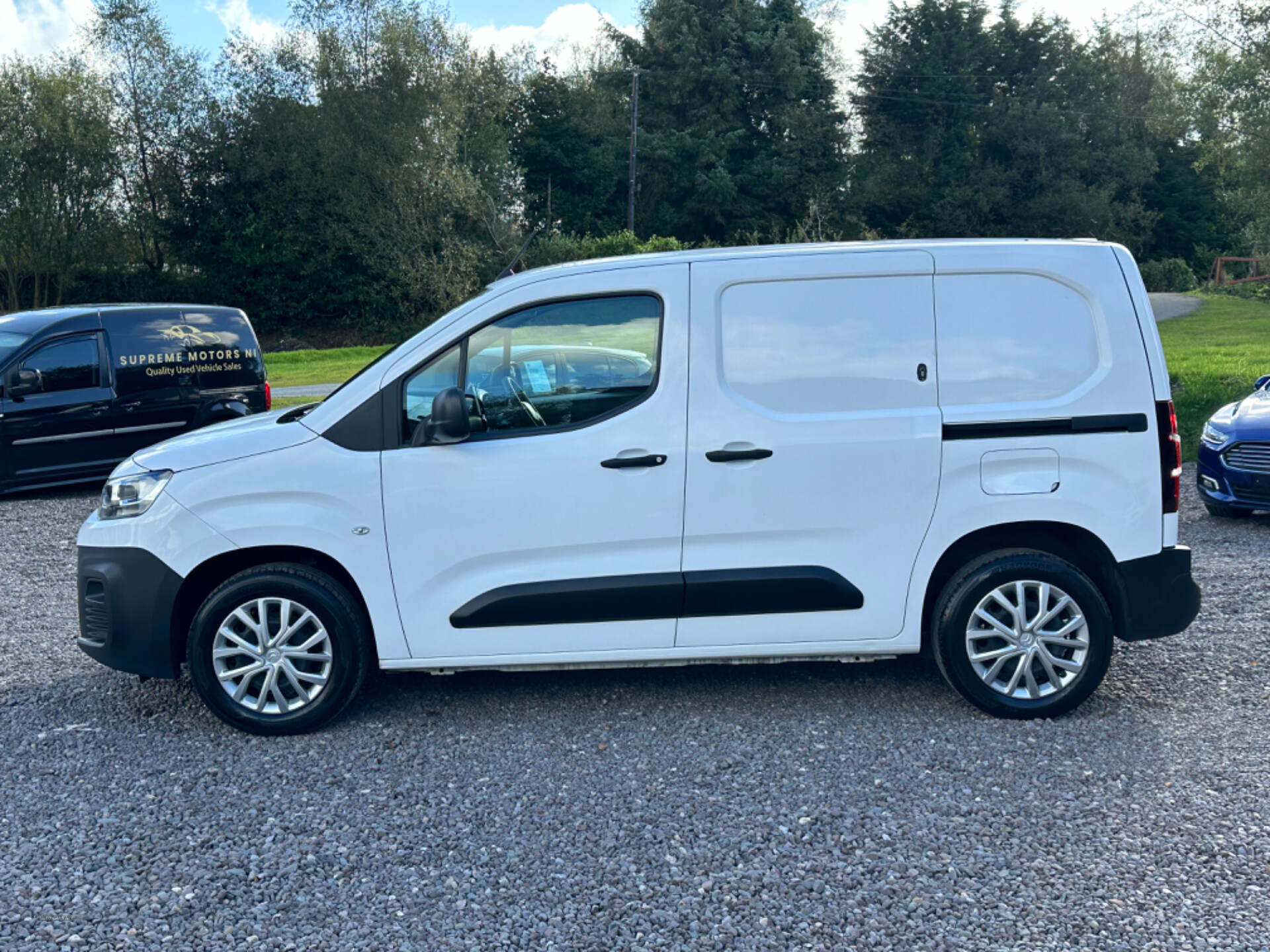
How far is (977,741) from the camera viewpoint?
4562 mm

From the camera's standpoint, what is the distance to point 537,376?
474 centimetres

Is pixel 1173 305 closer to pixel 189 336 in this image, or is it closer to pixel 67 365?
pixel 189 336

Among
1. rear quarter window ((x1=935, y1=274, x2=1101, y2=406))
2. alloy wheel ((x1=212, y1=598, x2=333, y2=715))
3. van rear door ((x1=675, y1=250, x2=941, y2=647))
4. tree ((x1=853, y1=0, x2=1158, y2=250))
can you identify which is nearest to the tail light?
rear quarter window ((x1=935, y1=274, x2=1101, y2=406))

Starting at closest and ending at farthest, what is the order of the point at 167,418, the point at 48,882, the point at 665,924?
the point at 665,924
the point at 48,882
the point at 167,418

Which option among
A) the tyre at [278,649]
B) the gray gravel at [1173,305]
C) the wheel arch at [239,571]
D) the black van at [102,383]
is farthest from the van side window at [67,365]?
the gray gravel at [1173,305]

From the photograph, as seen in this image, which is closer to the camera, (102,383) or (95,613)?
Result: (95,613)

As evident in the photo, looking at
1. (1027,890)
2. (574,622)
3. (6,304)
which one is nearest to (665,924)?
(1027,890)

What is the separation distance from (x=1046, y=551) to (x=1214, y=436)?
502cm

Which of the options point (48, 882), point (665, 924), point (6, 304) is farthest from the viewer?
point (6, 304)

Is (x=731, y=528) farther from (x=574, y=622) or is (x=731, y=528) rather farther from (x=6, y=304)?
(x=6, y=304)

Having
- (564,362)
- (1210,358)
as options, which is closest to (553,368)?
(564,362)

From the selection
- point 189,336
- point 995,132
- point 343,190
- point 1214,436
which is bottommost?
point 1214,436

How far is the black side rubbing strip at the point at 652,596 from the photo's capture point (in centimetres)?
466

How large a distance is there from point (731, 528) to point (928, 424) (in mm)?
909
